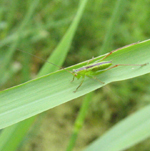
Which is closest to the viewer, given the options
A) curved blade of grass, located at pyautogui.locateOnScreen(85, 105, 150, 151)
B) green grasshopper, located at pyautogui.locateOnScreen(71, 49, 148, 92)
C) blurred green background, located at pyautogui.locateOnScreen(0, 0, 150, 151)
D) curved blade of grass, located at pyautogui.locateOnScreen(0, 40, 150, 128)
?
curved blade of grass, located at pyautogui.locateOnScreen(0, 40, 150, 128)

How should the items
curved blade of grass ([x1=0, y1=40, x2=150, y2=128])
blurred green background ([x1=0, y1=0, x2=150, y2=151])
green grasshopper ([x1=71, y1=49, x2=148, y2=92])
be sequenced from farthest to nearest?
blurred green background ([x1=0, y1=0, x2=150, y2=151]) < green grasshopper ([x1=71, y1=49, x2=148, y2=92]) < curved blade of grass ([x1=0, y1=40, x2=150, y2=128])

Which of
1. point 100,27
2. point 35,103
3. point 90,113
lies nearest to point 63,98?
point 35,103

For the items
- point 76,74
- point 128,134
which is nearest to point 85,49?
point 76,74

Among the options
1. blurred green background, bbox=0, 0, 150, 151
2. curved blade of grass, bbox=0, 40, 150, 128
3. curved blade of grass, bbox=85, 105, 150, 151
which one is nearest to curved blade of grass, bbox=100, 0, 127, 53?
curved blade of grass, bbox=0, 40, 150, 128

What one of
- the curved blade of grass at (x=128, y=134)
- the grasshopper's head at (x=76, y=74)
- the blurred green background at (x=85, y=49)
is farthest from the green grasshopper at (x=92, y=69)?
the blurred green background at (x=85, y=49)

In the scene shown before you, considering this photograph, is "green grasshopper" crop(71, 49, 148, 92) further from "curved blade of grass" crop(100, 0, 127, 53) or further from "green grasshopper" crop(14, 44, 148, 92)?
"curved blade of grass" crop(100, 0, 127, 53)

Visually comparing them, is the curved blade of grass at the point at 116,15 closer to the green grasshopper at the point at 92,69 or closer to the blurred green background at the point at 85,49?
the green grasshopper at the point at 92,69
